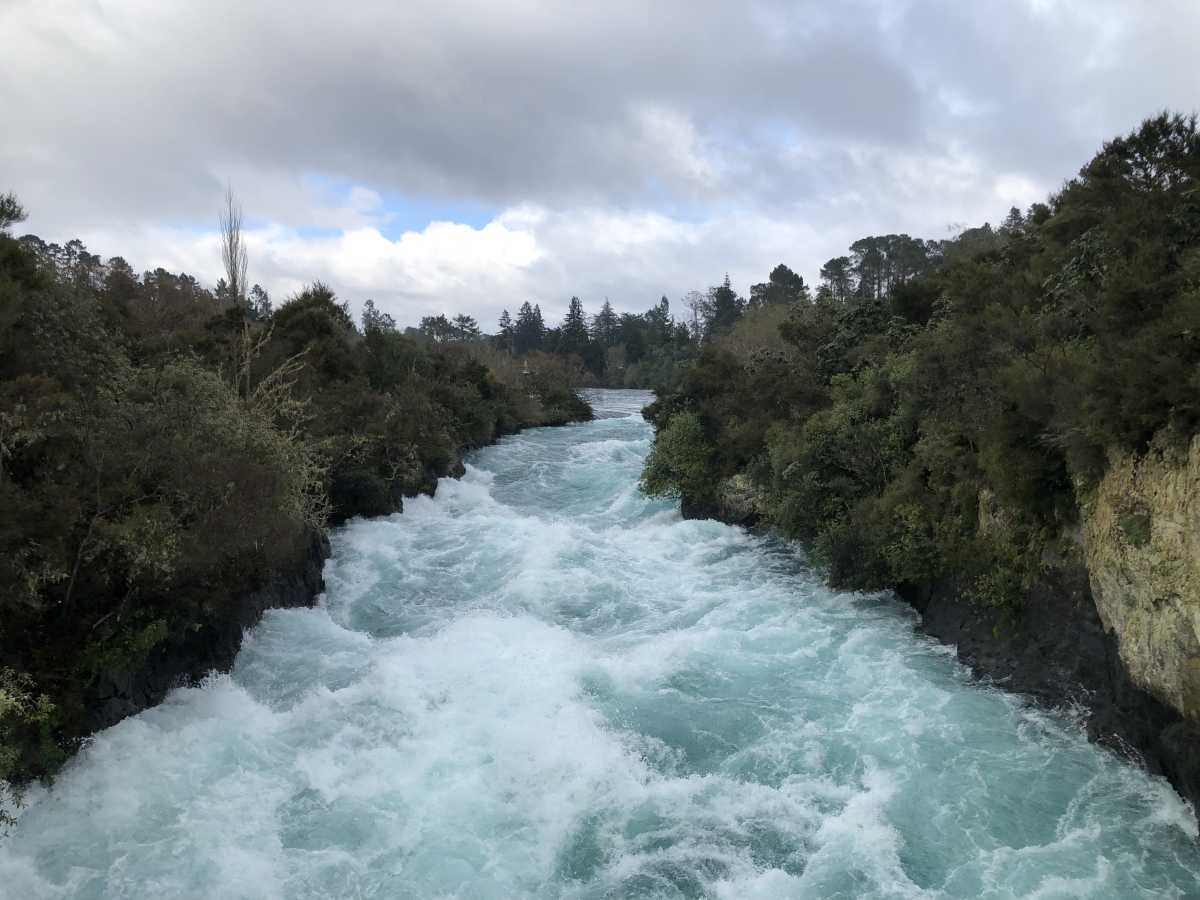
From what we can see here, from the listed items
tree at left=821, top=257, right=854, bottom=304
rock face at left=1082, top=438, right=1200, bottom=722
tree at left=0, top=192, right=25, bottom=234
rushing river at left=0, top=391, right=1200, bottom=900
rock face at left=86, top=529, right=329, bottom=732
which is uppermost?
tree at left=821, top=257, right=854, bottom=304

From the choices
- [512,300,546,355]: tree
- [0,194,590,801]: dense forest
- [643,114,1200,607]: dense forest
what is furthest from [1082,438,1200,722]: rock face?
[512,300,546,355]: tree

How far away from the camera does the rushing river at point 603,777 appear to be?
298 inches

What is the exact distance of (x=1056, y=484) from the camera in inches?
416

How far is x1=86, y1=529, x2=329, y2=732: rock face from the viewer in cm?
967

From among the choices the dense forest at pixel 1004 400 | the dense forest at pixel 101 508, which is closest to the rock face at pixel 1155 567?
the dense forest at pixel 1004 400

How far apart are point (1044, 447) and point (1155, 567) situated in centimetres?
271

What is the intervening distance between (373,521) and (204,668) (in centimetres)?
1107

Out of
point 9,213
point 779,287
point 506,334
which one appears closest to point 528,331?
point 506,334

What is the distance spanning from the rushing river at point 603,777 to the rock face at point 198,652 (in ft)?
0.94

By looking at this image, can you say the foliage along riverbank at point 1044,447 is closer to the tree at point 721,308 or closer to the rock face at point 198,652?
the rock face at point 198,652

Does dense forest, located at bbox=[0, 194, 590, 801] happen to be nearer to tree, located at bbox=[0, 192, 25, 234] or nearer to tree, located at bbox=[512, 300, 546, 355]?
tree, located at bbox=[0, 192, 25, 234]

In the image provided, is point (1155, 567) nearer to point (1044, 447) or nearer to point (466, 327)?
point (1044, 447)

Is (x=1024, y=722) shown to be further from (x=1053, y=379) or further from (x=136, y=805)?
(x=136, y=805)

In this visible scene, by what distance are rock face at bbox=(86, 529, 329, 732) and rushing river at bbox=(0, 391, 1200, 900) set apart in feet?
0.94
